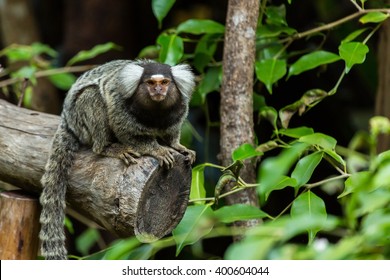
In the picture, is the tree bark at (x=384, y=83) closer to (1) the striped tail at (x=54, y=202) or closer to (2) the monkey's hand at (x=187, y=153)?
(2) the monkey's hand at (x=187, y=153)

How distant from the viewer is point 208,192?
165 inches

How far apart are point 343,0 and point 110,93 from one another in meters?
4.27

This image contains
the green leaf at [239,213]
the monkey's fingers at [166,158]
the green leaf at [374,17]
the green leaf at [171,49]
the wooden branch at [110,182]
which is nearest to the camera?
the wooden branch at [110,182]

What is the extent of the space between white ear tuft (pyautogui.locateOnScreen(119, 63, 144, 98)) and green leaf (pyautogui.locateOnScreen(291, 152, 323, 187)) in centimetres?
80

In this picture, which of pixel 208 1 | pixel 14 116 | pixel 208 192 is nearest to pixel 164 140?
pixel 14 116

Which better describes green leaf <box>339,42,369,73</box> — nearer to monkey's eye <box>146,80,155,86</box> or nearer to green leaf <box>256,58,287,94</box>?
green leaf <box>256,58,287,94</box>

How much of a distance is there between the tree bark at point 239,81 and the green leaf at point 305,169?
0.64 m

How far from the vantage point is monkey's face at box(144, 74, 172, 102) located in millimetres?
2977

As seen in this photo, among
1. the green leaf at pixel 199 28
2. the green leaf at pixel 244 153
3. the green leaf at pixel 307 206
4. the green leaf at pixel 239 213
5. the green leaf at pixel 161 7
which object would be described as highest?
the green leaf at pixel 161 7

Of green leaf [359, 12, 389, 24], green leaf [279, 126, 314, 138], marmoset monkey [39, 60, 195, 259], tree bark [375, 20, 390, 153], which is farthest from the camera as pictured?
tree bark [375, 20, 390, 153]

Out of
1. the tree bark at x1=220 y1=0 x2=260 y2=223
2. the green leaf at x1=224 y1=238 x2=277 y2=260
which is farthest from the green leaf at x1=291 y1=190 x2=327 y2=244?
the green leaf at x1=224 y1=238 x2=277 y2=260

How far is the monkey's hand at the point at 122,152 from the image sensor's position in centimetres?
281

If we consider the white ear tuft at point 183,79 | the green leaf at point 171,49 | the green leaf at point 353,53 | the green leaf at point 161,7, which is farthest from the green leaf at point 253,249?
the green leaf at point 161,7

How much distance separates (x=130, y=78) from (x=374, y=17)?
1.27m
